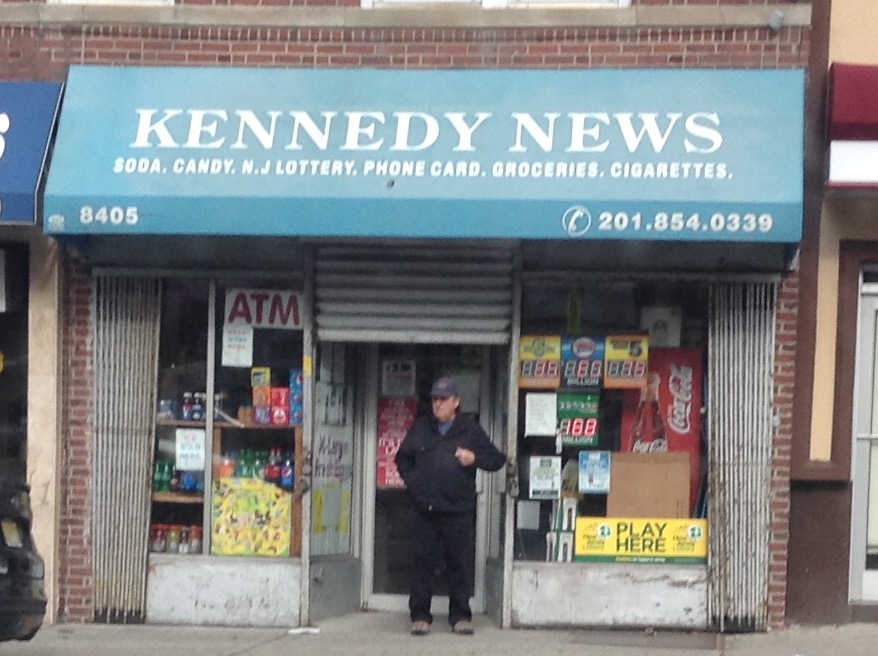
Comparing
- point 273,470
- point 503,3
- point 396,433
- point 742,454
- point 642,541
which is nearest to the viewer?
point 742,454

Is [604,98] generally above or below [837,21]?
below

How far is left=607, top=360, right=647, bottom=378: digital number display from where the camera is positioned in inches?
349

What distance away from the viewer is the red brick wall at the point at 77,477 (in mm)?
9016

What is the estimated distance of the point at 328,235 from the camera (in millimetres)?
8242

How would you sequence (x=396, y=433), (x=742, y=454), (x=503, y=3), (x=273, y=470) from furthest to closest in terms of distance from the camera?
1. (x=396, y=433)
2. (x=273, y=470)
3. (x=503, y=3)
4. (x=742, y=454)

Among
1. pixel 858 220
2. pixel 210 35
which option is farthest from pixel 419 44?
pixel 858 220

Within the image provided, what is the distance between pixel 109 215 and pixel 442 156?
2.13 m

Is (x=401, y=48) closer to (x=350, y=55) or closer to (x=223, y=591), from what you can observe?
(x=350, y=55)

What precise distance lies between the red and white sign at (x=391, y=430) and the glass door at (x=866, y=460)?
3087 millimetres

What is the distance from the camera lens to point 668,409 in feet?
29.2

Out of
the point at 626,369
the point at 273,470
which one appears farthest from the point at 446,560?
the point at 626,369

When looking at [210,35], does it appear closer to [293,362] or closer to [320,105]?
[320,105]

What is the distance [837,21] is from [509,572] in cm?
427

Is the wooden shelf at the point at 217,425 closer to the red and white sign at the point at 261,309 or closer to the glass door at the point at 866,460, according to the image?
the red and white sign at the point at 261,309
